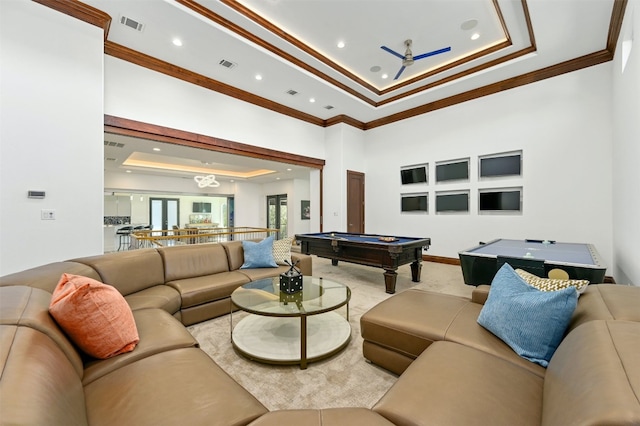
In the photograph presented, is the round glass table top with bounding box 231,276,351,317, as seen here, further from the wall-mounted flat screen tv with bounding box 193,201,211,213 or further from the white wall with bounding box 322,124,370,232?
the wall-mounted flat screen tv with bounding box 193,201,211,213

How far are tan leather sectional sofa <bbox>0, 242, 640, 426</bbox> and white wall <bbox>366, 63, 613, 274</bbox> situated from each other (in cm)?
416

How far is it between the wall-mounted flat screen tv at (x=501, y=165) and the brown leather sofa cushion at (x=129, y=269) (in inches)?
242

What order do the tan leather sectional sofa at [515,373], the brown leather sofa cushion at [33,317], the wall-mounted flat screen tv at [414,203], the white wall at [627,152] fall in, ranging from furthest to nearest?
the wall-mounted flat screen tv at [414,203] → the white wall at [627,152] → the brown leather sofa cushion at [33,317] → the tan leather sectional sofa at [515,373]

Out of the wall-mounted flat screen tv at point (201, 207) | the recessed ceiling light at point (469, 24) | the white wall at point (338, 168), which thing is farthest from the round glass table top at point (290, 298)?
the wall-mounted flat screen tv at point (201, 207)

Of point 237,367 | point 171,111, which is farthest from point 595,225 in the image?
point 171,111

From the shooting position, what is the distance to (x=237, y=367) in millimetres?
2156

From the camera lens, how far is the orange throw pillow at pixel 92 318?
4.50ft

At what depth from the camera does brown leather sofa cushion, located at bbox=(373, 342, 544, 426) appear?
104 centimetres

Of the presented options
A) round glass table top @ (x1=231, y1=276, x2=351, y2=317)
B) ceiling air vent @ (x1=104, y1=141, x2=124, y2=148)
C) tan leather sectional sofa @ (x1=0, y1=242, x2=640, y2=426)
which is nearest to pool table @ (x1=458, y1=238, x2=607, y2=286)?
tan leather sectional sofa @ (x1=0, y1=242, x2=640, y2=426)

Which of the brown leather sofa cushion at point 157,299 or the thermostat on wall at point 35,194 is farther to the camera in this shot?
the thermostat on wall at point 35,194

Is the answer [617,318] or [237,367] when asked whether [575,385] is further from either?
[237,367]

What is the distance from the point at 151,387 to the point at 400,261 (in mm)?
3498

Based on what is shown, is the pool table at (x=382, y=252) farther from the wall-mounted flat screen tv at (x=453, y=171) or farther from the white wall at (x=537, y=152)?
the wall-mounted flat screen tv at (x=453, y=171)

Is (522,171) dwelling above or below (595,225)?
above
